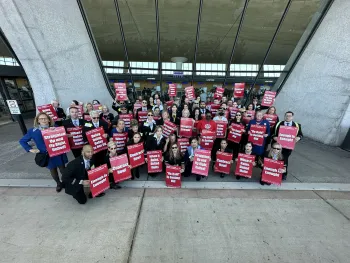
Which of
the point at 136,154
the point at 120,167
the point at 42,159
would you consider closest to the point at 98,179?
the point at 120,167

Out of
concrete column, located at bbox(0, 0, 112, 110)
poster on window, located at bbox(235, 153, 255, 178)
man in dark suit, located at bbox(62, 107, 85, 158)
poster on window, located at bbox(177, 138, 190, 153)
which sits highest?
concrete column, located at bbox(0, 0, 112, 110)

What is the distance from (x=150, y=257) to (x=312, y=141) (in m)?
9.58

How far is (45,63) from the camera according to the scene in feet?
27.2

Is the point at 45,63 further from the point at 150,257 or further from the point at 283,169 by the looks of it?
the point at 283,169

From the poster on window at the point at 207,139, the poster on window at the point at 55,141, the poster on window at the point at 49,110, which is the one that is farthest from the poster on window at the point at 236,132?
the poster on window at the point at 49,110

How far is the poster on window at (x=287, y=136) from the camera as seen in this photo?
4.50 metres

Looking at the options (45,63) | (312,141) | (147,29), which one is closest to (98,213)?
(45,63)

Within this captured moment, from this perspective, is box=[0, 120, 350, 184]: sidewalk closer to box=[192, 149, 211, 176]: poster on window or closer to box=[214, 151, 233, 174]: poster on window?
box=[214, 151, 233, 174]: poster on window

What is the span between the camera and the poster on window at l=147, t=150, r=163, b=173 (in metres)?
4.37

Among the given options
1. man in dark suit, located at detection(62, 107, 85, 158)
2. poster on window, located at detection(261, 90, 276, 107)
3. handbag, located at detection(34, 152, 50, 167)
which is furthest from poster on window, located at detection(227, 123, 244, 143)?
handbag, located at detection(34, 152, 50, 167)

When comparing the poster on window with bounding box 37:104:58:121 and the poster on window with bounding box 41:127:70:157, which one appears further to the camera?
the poster on window with bounding box 37:104:58:121

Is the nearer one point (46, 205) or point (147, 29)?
point (46, 205)

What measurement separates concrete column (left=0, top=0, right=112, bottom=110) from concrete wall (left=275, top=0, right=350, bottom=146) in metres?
12.2

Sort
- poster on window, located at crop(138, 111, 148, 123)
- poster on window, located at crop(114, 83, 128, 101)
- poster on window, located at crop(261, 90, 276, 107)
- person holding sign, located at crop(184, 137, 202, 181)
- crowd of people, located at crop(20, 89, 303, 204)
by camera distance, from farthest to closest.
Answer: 1. poster on window, located at crop(114, 83, 128, 101)
2. poster on window, located at crop(261, 90, 276, 107)
3. poster on window, located at crop(138, 111, 148, 123)
4. person holding sign, located at crop(184, 137, 202, 181)
5. crowd of people, located at crop(20, 89, 303, 204)
